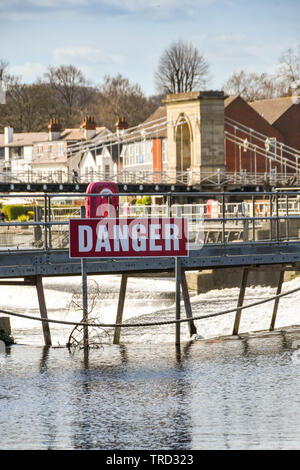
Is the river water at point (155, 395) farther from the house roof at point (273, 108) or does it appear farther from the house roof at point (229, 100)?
Answer: the house roof at point (229, 100)

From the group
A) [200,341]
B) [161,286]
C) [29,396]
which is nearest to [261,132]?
[161,286]

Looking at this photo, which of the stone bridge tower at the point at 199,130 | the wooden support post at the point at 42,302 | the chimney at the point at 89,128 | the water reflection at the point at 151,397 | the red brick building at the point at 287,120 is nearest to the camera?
the water reflection at the point at 151,397

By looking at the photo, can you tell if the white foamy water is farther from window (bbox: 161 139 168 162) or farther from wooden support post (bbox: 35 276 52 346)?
window (bbox: 161 139 168 162)

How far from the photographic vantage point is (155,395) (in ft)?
47.7

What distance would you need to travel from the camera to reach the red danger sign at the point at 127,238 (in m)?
17.9

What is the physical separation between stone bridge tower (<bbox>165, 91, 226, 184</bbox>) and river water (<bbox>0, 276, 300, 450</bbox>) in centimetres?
6481

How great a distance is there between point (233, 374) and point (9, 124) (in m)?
120

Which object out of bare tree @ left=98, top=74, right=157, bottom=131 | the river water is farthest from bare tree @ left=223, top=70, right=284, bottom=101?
the river water

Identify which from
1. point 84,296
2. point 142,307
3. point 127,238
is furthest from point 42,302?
point 142,307

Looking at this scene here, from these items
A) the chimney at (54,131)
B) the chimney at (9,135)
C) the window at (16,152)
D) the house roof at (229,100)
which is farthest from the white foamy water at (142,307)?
the window at (16,152)

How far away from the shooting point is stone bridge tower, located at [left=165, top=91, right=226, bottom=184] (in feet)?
285

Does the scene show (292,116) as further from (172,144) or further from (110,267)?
(110,267)

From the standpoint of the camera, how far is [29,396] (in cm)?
1453

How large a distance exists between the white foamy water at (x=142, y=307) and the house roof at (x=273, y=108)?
145 feet
